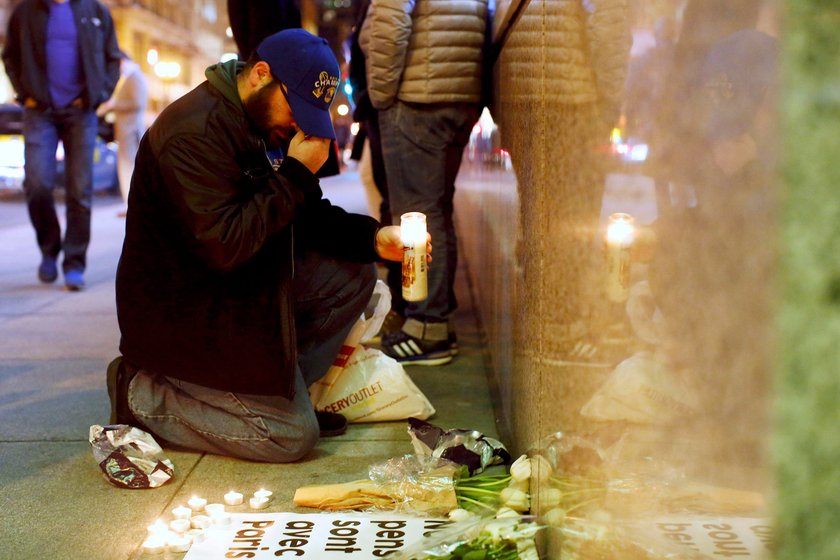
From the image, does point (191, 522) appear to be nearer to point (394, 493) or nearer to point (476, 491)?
point (394, 493)

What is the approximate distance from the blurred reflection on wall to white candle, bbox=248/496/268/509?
80 centimetres

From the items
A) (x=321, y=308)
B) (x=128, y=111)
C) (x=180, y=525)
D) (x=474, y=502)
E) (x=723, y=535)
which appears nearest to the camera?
(x=723, y=535)

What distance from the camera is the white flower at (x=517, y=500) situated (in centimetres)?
271

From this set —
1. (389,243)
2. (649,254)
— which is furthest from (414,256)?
(649,254)

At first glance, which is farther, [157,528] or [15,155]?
[15,155]

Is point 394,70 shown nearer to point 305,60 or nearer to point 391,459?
point 305,60

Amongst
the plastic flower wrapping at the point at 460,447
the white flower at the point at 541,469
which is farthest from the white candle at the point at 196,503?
the white flower at the point at 541,469

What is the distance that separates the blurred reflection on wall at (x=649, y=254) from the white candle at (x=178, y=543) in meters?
0.92

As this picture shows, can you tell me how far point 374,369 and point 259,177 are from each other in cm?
93

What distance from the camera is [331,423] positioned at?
12.1ft

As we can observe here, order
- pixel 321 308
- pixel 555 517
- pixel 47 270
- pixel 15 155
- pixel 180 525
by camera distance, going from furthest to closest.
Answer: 1. pixel 15 155
2. pixel 47 270
3. pixel 321 308
4. pixel 180 525
5. pixel 555 517

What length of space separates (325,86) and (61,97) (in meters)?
4.07

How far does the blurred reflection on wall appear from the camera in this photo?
1030mm

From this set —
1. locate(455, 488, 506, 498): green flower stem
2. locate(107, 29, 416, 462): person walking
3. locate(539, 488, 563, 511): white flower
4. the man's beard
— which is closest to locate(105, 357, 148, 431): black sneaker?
locate(107, 29, 416, 462): person walking
